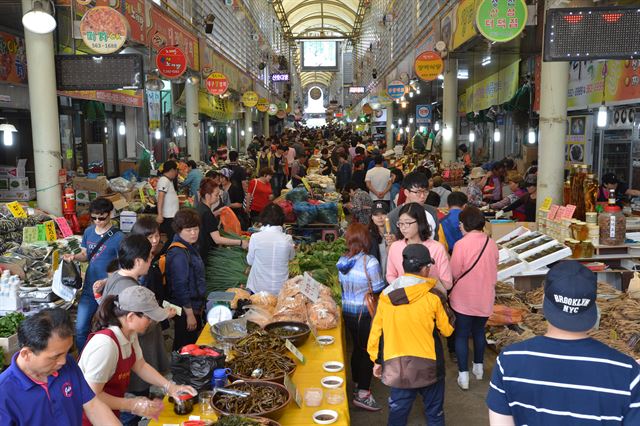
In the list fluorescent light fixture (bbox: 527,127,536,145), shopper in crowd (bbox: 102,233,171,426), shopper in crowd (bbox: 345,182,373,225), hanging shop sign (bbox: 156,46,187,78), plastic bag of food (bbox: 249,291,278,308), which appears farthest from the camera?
fluorescent light fixture (bbox: 527,127,536,145)

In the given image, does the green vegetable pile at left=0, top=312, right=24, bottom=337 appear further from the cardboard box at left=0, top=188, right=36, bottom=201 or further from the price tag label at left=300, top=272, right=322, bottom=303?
the cardboard box at left=0, top=188, right=36, bottom=201

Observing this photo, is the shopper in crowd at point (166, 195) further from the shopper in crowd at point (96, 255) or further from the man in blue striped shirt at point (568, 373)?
the man in blue striped shirt at point (568, 373)

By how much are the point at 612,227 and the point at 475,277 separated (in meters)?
3.06

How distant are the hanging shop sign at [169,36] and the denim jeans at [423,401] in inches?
386

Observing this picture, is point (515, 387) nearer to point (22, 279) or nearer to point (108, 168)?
point (22, 279)

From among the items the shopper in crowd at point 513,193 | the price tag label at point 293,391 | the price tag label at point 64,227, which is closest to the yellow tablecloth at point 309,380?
the price tag label at point 293,391

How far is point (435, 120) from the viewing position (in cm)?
2727

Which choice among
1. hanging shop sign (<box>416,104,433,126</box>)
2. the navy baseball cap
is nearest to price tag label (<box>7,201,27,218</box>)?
the navy baseball cap

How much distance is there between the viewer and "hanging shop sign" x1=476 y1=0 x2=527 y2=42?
8555mm

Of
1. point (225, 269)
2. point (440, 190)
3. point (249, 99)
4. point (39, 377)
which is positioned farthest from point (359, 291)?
point (249, 99)

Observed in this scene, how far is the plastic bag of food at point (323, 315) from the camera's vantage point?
516cm

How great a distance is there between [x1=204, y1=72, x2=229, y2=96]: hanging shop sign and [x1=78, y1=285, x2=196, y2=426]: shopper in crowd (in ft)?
47.8

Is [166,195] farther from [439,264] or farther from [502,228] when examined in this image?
Result: [439,264]

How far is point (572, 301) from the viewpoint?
2486 millimetres
